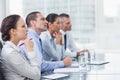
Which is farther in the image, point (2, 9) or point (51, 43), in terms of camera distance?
point (2, 9)

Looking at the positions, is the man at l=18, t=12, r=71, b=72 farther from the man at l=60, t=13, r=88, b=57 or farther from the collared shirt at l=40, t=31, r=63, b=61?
the man at l=60, t=13, r=88, b=57

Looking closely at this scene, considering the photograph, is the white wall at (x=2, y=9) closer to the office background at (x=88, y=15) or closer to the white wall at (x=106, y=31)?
the office background at (x=88, y=15)

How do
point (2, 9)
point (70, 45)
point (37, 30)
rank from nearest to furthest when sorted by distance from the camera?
1. point (37, 30)
2. point (70, 45)
3. point (2, 9)

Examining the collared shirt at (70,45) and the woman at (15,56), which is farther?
the collared shirt at (70,45)

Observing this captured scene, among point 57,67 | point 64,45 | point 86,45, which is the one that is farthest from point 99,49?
point 57,67

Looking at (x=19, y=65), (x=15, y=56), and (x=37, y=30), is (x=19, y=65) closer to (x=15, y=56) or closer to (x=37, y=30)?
(x=15, y=56)

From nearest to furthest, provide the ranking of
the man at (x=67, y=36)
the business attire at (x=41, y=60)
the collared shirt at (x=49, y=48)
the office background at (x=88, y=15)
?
the business attire at (x=41, y=60), the collared shirt at (x=49, y=48), the man at (x=67, y=36), the office background at (x=88, y=15)

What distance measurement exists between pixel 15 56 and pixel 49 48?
40.1 inches

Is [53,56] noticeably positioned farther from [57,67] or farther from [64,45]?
[64,45]

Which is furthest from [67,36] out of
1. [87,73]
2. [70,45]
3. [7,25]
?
[7,25]

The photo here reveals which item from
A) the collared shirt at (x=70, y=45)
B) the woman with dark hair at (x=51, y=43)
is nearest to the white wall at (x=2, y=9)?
the collared shirt at (x=70, y=45)

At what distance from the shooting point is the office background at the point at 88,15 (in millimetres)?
3766

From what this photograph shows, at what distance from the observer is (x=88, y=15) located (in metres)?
3.88

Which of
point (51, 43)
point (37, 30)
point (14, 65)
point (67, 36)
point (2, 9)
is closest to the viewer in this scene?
point (14, 65)
